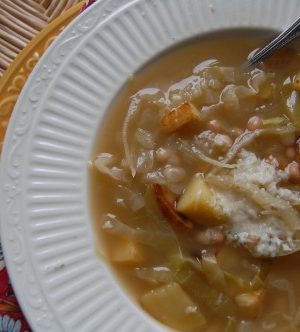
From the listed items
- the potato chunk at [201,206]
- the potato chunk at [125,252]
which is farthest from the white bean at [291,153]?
the potato chunk at [125,252]

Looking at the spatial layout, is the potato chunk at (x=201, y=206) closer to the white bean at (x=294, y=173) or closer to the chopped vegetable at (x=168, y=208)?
the chopped vegetable at (x=168, y=208)

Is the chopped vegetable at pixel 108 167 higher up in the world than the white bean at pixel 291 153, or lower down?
higher up

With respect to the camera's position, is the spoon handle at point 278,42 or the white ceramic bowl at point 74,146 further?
the spoon handle at point 278,42

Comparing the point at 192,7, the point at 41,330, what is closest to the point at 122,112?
the point at 192,7

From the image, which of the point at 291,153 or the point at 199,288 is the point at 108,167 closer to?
the point at 199,288

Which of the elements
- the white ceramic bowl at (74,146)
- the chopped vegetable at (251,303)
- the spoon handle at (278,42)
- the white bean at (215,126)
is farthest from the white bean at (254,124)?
the chopped vegetable at (251,303)

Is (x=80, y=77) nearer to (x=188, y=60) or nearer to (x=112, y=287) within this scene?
(x=188, y=60)

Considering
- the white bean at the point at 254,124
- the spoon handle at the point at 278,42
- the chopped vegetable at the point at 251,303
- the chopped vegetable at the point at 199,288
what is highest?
the spoon handle at the point at 278,42

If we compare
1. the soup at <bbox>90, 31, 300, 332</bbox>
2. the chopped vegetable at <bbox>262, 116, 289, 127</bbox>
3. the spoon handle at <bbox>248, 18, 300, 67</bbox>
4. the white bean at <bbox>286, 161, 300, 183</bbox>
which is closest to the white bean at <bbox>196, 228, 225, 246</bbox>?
the soup at <bbox>90, 31, 300, 332</bbox>
